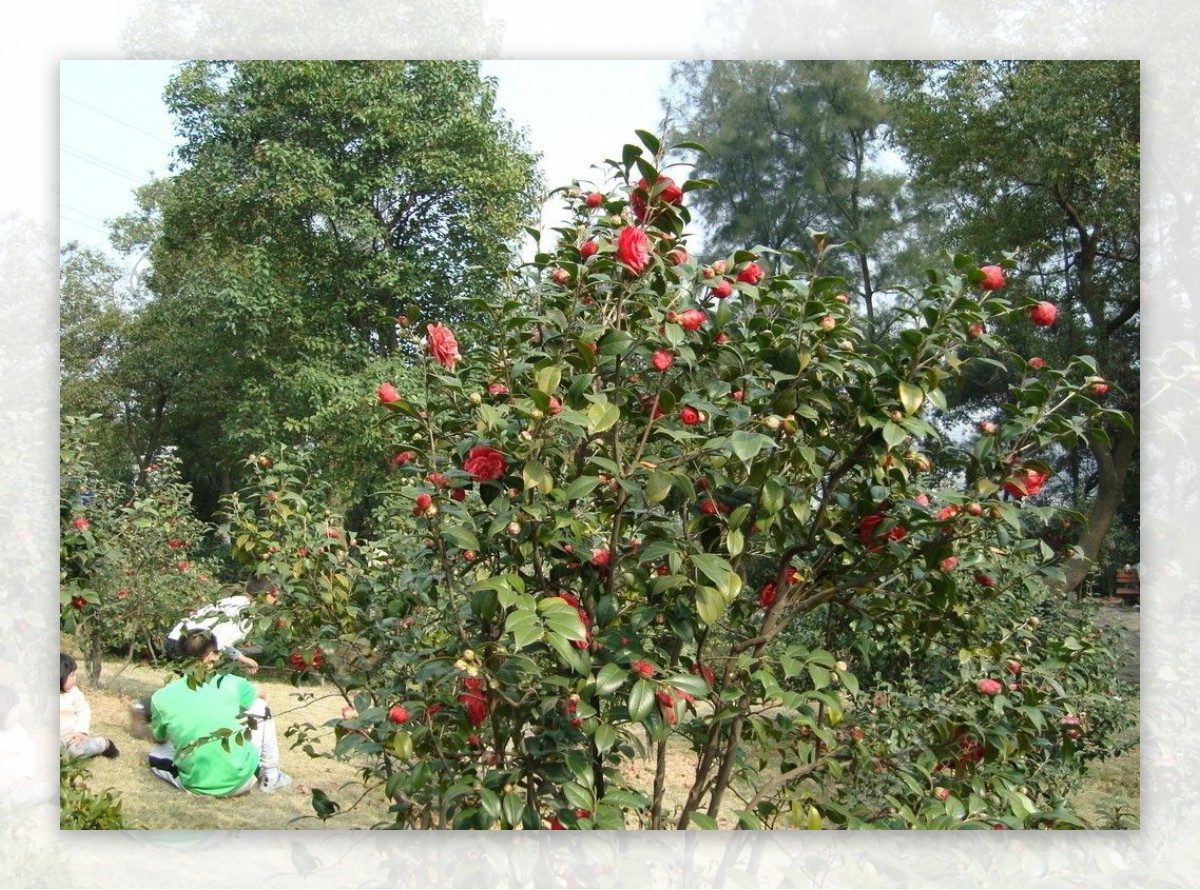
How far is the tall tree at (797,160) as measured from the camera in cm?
257

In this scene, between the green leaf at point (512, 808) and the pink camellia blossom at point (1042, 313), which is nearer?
the green leaf at point (512, 808)

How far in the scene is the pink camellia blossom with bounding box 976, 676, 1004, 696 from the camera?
1540 mm

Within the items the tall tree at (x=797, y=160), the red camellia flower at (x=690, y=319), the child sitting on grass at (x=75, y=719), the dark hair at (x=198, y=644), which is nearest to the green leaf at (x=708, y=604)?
the red camellia flower at (x=690, y=319)

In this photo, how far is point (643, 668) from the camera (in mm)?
1265

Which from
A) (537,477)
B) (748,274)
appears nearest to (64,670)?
(537,477)

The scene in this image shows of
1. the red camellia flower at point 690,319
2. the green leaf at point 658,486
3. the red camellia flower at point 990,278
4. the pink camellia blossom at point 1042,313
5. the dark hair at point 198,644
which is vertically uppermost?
the red camellia flower at point 990,278

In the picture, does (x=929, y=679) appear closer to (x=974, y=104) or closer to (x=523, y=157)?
(x=974, y=104)

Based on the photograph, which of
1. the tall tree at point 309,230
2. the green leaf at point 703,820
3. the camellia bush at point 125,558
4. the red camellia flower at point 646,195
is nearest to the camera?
the red camellia flower at point 646,195

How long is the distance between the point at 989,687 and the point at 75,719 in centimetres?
208

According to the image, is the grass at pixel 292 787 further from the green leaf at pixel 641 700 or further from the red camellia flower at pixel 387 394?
the red camellia flower at pixel 387 394

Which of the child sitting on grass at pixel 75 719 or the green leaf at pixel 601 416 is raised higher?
the green leaf at pixel 601 416

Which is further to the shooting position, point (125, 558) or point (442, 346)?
point (125, 558)

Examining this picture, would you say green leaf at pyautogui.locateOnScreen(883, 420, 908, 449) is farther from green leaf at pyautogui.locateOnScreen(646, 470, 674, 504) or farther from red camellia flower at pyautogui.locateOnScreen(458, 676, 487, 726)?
red camellia flower at pyautogui.locateOnScreen(458, 676, 487, 726)

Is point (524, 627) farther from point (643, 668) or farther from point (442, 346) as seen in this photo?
point (442, 346)
